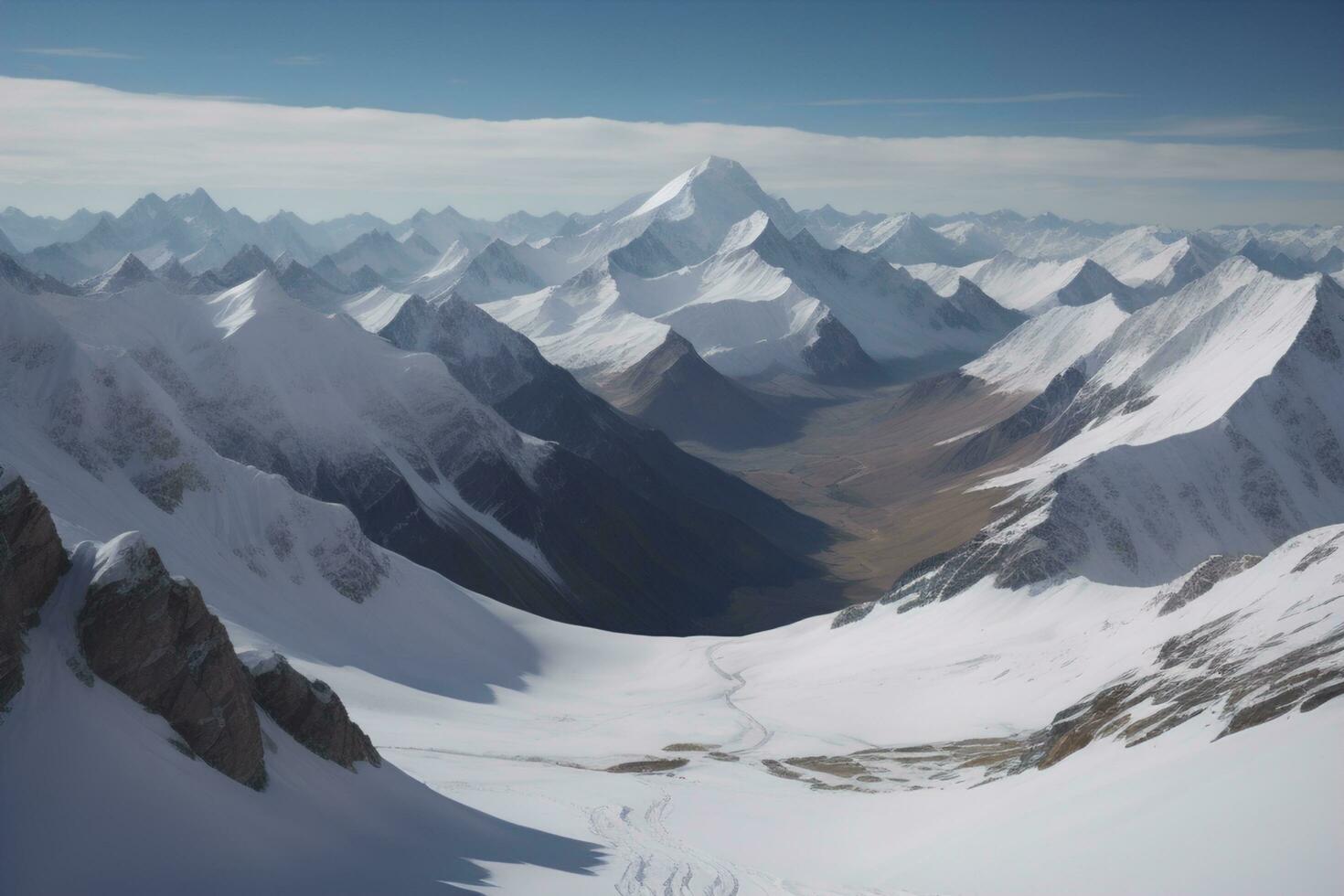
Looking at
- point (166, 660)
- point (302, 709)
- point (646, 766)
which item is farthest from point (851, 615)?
point (166, 660)

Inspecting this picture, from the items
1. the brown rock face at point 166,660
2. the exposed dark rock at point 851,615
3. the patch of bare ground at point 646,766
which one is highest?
the exposed dark rock at point 851,615

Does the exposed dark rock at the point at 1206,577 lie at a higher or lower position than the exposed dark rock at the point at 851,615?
lower

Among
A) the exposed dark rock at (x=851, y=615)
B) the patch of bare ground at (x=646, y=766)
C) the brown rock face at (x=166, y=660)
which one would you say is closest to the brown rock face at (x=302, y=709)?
the brown rock face at (x=166, y=660)

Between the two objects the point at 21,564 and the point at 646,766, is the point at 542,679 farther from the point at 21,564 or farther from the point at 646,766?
the point at 21,564

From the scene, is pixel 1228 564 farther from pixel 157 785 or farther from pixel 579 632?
pixel 157 785

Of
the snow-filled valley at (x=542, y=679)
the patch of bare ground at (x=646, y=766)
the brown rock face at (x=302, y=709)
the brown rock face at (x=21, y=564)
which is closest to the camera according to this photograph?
the brown rock face at (x=21, y=564)

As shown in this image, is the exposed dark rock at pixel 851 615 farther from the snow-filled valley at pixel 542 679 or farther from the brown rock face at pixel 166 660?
the brown rock face at pixel 166 660

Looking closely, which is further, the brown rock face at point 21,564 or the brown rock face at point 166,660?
the brown rock face at point 166,660

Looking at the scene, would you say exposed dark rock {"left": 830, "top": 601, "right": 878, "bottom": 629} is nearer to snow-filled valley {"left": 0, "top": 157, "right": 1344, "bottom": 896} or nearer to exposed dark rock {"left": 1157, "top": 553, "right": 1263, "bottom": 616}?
snow-filled valley {"left": 0, "top": 157, "right": 1344, "bottom": 896}
